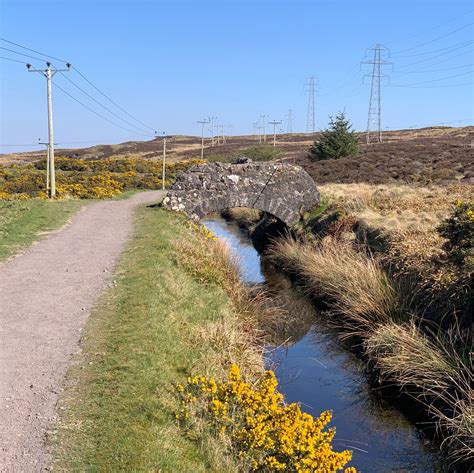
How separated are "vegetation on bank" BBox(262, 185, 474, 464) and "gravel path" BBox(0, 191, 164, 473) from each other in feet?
17.6

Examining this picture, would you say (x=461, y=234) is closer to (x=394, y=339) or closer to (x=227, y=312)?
(x=394, y=339)

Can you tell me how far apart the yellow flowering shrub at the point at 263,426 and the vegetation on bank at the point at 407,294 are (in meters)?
2.64

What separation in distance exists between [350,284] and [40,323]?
304 inches

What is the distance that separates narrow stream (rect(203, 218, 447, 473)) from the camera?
27.4 ft

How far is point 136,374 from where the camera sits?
7152mm

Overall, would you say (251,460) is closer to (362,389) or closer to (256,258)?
(362,389)

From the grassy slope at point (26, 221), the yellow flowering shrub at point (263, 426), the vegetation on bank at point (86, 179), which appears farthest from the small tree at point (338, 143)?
the yellow flowering shrub at point (263, 426)

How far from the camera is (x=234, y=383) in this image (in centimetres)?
675

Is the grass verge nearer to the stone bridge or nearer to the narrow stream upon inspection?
the narrow stream

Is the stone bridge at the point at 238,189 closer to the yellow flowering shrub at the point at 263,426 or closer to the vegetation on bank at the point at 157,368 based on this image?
the vegetation on bank at the point at 157,368

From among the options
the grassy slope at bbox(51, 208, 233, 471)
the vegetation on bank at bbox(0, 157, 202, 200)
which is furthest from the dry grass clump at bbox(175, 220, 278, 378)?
the vegetation on bank at bbox(0, 157, 202, 200)

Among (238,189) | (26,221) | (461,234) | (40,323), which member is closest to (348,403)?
(461,234)

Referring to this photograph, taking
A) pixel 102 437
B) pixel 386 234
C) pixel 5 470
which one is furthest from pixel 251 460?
pixel 386 234

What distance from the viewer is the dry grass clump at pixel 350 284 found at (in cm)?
1259
